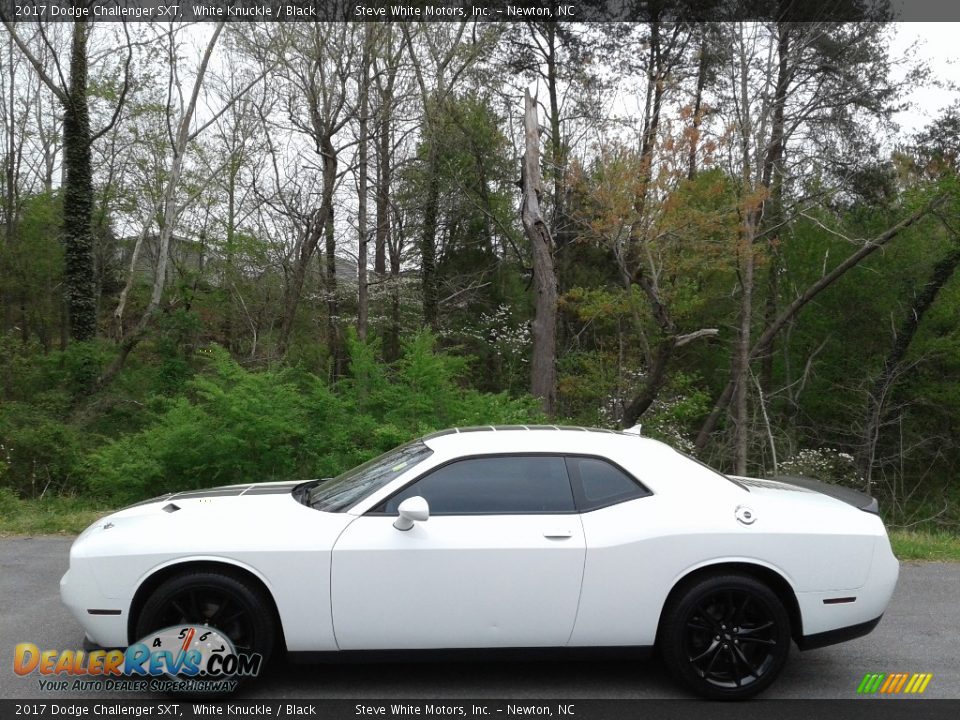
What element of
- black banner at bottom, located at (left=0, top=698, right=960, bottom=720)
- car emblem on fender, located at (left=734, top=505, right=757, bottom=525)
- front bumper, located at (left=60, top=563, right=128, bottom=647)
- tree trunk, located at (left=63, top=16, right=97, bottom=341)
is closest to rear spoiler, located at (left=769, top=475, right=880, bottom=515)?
car emblem on fender, located at (left=734, top=505, right=757, bottom=525)

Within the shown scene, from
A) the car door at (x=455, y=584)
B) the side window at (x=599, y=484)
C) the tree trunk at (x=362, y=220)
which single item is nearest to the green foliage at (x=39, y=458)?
the tree trunk at (x=362, y=220)

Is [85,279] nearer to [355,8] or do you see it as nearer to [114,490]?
[355,8]

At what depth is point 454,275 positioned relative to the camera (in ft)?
91.5

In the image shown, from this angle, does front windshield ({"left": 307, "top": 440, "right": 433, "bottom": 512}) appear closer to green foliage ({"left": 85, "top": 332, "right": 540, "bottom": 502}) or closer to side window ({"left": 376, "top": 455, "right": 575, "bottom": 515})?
side window ({"left": 376, "top": 455, "right": 575, "bottom": 515})

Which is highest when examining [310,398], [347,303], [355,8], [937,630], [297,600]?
[355,8]

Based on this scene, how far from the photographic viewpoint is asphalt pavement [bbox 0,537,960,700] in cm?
428

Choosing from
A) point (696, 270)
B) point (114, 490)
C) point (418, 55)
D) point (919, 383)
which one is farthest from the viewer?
point (919, 383)

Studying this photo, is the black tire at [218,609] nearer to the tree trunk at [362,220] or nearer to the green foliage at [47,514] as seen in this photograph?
the green foliage at [47,514]

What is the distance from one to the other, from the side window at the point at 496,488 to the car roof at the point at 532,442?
0.08 metres

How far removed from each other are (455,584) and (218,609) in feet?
4.18

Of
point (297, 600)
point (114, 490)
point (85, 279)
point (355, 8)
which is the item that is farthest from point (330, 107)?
point (297, 600)

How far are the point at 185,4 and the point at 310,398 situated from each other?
43.2 feet

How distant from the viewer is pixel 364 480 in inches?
188

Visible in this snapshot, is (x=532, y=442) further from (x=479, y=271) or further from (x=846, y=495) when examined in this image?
(x=479, y=271)
